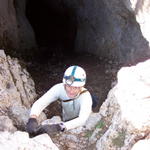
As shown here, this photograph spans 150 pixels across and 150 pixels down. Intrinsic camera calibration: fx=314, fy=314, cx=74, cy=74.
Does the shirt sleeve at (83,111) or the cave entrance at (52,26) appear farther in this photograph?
the cave entrance at (52,26)

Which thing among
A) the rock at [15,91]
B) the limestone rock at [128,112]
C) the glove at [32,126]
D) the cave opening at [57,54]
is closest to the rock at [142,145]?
the limestone rock at [128,112]

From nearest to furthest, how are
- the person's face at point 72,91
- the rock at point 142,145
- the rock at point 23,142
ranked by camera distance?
the rock at point 142,145 → the rock at point 23,142 → the person's face at point 72,91

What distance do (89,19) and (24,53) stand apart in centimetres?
330

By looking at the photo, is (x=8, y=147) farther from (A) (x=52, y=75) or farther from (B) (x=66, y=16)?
(B) (x=66, y=16)

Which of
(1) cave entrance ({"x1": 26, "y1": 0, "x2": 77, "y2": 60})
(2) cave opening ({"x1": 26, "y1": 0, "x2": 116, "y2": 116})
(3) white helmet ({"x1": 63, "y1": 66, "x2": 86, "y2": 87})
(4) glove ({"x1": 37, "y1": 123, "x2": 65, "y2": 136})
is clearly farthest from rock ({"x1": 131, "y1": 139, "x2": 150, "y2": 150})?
(1) cave entrance ({"x1": 26, "y1": 0, "x2": 77, "y2": 60})

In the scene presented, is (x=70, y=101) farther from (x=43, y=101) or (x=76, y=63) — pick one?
(x=76, y=63)

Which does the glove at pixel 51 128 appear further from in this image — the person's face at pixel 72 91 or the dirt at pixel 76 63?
the dirt at pixel 76 63

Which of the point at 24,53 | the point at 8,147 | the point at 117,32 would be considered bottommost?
the point at 8,147

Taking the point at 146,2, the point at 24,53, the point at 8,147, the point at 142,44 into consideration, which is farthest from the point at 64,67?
the point at 8,147

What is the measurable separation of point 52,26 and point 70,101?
12.7 m

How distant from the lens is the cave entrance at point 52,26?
1598cm

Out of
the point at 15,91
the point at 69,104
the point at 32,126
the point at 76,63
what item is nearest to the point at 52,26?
the point at 76,63

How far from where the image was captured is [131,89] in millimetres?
6406

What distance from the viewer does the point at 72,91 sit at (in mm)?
6086
